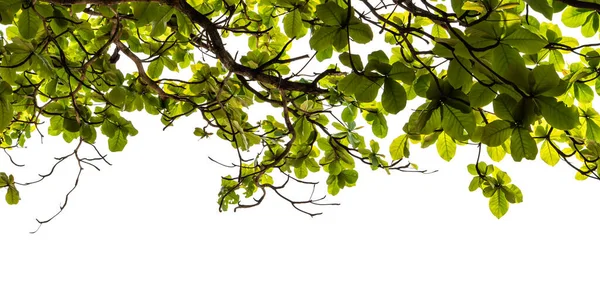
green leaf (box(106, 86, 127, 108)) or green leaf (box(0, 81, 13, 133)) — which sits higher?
green leaf (box(106, 86, 127, 108))

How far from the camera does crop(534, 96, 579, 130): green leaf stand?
53cm

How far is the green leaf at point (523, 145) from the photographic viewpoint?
0.57 meters

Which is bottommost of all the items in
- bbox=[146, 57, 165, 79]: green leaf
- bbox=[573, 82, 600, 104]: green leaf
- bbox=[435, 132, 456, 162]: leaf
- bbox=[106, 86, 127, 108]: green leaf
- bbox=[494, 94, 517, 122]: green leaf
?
bbox=[494, 94, 517, 122]: green leaf

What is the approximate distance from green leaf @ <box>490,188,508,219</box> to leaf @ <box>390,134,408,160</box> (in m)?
0.24

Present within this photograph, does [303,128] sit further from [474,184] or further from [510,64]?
[510,64]

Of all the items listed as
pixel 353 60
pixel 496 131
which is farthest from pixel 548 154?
pixel 353 60

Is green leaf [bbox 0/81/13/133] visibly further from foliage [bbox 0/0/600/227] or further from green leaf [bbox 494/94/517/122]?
green leaf [bbox 494/94/517/122]

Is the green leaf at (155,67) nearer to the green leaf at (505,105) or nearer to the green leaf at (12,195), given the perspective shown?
the green leaf at (12,195)

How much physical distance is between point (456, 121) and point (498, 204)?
19.1 inches

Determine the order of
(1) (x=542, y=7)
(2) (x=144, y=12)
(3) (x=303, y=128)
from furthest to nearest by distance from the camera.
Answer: (3) (x=303, y=128) < (2) (x=144, y=12) < (1) (x=542, y=7)

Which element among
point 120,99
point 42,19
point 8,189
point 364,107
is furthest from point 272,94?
point 8,189

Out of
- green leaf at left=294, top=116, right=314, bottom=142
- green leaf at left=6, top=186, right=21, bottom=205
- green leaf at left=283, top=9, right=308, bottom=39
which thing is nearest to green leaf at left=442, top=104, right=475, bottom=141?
green leaf at left=283, top=9, right=308, bottom=39

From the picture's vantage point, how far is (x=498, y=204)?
1016 mm

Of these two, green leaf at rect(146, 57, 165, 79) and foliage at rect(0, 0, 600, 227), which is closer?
foliage at rect(0, 0, 600, 227)
